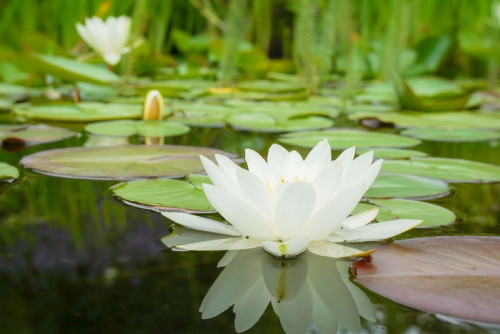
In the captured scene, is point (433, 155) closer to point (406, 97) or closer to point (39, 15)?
point (406, 97)

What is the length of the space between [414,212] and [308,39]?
160cm

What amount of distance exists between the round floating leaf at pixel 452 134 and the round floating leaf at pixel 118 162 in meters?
0.63

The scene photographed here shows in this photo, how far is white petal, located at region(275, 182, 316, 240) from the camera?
61 cm

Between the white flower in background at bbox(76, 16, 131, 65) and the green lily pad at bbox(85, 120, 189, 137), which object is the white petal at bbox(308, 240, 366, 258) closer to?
the green lily pad at bbox(85, 120, 189, 137)

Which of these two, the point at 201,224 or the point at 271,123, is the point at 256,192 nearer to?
the point at 201,224

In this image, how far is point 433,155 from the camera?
1.31 meters

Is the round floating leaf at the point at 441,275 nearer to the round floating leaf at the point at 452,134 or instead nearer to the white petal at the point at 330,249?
the white petal at the point at 330,249

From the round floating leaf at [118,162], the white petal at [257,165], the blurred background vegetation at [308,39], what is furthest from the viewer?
the blurred background vegetation at [308,39]

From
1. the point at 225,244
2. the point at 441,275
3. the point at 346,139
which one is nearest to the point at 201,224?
the point at 225,244

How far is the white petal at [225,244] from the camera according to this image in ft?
2.15

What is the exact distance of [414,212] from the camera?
0.81 meters

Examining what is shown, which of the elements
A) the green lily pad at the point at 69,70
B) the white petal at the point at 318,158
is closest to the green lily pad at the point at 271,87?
the green lily pad at the point at 69,70

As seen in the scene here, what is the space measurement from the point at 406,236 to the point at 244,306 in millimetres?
279

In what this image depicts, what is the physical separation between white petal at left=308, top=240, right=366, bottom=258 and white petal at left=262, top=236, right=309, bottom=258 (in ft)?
0.06
